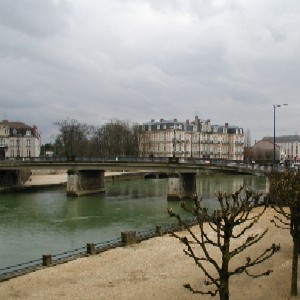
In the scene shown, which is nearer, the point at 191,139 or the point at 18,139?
the point at 18,139

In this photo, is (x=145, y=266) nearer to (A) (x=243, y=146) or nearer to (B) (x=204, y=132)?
(B) (x=204, y=132)

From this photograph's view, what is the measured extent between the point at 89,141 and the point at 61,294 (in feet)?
402

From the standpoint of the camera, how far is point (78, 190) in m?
70.1

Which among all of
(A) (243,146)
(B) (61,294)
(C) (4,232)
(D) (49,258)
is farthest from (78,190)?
(A) (243,146)

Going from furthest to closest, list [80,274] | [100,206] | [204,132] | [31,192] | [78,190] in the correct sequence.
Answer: [204,132] < [31,192] < [78,190] < [100,206] < [80,274]

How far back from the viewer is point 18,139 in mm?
124750

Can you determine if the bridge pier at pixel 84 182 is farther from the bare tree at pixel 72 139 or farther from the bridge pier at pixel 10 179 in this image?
the bare tree at pixel 72 139

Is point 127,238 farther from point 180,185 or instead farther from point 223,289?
point 180,185

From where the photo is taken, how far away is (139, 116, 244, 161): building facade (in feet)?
505

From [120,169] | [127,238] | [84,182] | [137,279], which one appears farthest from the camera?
[84,182]

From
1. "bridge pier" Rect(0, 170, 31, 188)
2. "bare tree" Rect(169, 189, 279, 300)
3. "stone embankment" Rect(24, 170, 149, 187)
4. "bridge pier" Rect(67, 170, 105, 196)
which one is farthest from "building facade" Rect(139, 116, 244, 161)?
"bare tree" Rect(169, 189, 279, 300)

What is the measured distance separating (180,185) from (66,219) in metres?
20.9

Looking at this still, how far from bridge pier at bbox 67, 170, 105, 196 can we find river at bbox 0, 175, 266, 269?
5.23 ft

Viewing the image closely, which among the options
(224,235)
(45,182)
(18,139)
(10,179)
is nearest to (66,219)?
(10,179)
